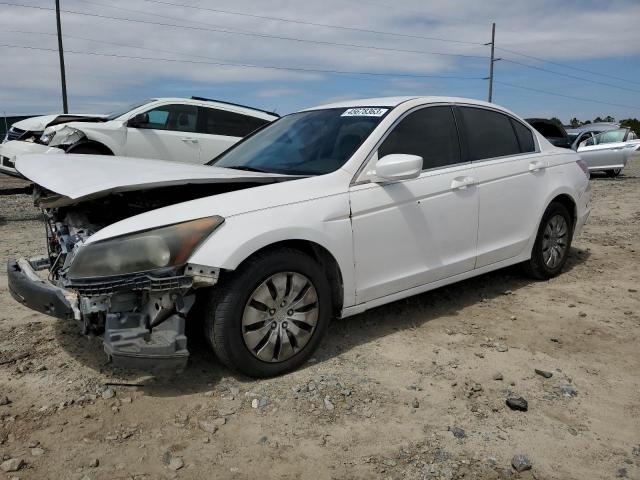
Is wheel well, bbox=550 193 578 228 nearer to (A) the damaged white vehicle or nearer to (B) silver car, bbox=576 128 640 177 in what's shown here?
(A) the damaged white vehicle

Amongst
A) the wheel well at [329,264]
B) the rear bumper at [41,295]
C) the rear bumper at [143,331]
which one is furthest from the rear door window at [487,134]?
the rear bumper at [41,295]

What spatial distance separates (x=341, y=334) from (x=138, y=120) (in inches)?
262

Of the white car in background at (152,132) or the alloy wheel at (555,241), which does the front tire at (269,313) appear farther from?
the white car in background at (152,132)

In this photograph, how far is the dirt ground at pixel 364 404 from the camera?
8.44 ft

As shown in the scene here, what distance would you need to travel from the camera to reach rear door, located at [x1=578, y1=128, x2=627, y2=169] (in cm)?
1622

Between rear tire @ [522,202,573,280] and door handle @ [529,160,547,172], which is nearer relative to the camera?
door handle @ [529,160,547,172]

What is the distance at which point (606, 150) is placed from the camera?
16.3 meters

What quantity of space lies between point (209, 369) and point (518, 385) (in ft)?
5.88

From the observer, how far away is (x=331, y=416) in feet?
9.71

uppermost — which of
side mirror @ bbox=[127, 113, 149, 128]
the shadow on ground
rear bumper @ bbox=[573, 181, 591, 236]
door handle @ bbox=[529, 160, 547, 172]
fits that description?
side mirror @ bbox=[127, 113, 149, 128]

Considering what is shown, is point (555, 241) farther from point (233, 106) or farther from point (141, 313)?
point (233, 106)

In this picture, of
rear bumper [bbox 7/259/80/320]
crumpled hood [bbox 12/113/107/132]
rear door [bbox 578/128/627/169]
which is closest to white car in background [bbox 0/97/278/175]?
crumpled hood [bbox 12/113/107/132]

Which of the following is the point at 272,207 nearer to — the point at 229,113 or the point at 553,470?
the point at 553,470

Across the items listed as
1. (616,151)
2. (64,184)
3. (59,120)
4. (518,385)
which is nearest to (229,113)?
(59,120)
